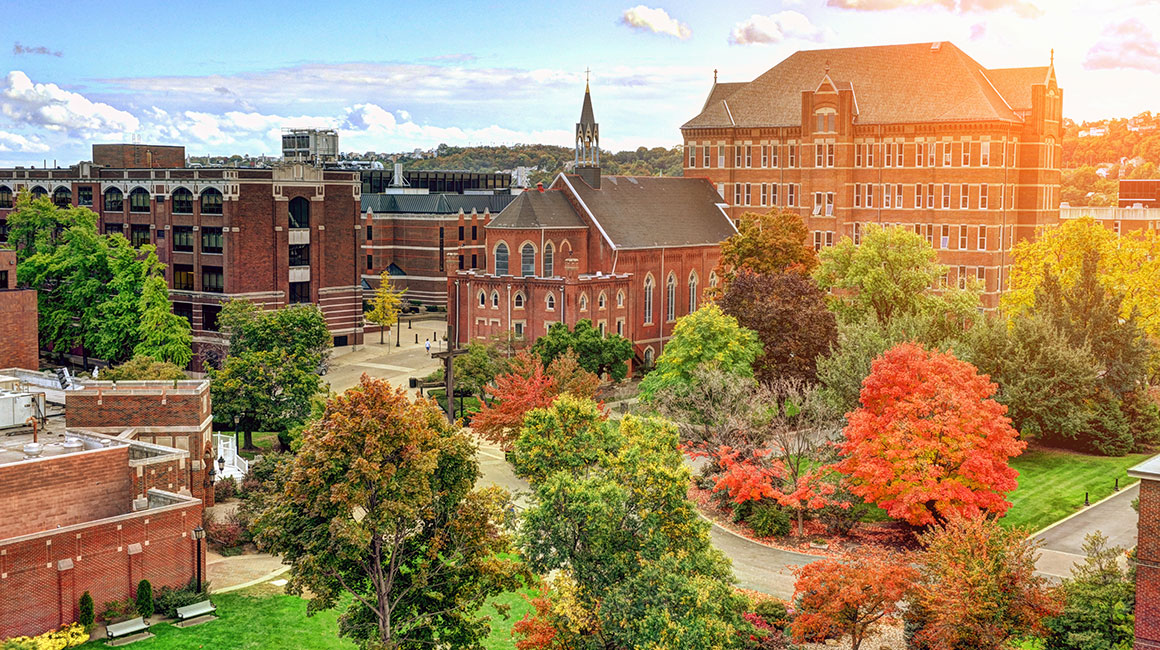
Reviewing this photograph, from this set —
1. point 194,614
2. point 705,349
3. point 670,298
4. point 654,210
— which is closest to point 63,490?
point 194,614

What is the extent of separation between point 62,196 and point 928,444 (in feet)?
245

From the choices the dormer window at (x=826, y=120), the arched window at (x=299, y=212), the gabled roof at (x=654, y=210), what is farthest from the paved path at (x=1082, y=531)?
the arched window at (x=299, y=212)

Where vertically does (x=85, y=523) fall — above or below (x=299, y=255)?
below

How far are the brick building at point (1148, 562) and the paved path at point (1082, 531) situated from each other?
12.4 m

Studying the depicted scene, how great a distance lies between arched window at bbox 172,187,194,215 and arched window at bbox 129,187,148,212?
376 cm

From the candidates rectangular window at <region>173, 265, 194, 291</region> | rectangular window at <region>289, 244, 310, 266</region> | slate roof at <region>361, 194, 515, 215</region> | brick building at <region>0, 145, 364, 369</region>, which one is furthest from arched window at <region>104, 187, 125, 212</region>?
slate roof at <region>361, 194, 515, 215</region>

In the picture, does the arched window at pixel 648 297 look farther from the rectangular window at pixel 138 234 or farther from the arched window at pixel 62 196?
the arched window at pixel 62 196

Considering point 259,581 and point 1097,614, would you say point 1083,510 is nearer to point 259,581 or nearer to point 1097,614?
point 1097,614

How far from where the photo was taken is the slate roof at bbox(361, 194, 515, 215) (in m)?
111

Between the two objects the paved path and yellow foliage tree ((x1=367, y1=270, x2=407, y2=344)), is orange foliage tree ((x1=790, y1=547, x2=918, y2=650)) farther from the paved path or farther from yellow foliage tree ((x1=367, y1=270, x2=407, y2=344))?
yellow foliage tree ((x1=367, y1=270, x2=407, y2=344))

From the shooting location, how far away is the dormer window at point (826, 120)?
302ft

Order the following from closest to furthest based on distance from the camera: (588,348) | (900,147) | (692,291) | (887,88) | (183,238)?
(588,348) < (183,238) < (692,291) < (900,147) < (887,88)

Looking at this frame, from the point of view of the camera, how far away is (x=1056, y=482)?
49062 millimetres

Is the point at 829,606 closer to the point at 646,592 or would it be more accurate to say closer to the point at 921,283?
the point at 646,592
